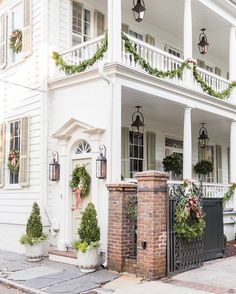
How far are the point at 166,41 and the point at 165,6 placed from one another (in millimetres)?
2539

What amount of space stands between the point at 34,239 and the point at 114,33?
5408 millimetres

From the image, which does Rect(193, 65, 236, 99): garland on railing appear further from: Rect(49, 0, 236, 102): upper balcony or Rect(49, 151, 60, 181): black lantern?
Rect(49, 151, 60, 181): black lantern

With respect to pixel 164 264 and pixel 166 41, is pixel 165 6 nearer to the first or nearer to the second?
pixel 166 41

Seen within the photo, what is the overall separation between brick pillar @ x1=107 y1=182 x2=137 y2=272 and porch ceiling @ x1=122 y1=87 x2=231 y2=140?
2.72 meters

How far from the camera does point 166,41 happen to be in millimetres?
16641

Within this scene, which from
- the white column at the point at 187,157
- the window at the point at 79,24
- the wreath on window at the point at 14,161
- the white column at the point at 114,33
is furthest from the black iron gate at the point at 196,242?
the window at the point at 79,24

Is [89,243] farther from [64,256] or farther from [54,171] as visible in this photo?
[54,171]

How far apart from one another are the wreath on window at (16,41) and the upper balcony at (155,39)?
1728mm

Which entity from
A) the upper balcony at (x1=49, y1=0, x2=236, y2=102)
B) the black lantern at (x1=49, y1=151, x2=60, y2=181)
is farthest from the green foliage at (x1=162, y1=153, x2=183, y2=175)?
the black lantern at (x1=49, y1=151, x2=60, y2=181)

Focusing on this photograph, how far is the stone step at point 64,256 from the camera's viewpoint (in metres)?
10.4

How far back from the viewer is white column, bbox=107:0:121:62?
10375mm

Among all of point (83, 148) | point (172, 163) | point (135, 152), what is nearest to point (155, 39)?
point (135, 152)

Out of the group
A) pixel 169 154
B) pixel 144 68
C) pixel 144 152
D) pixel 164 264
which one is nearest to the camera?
pixel 164 264

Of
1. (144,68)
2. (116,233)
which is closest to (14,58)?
(144,68)
